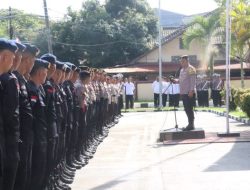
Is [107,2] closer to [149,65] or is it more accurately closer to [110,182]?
[149,65]

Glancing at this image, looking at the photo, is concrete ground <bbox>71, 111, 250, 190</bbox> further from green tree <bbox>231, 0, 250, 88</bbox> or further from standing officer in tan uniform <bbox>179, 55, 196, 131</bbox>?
green tree <bbox>231, 0, 250, 88</bbox>

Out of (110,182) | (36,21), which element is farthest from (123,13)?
(110,182)

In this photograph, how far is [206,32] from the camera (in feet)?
130

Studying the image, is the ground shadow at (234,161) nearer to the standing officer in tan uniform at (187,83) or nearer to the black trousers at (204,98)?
the standing officer in tan uniform at (187,83)

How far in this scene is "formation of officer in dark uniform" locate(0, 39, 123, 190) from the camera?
5121mm

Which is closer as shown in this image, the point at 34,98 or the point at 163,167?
the point at 34,98

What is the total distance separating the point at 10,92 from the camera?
16.8 feet

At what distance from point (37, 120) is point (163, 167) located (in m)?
4.16

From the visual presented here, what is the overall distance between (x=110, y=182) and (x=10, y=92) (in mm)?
3885

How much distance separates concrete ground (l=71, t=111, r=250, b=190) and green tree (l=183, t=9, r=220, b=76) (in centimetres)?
2573

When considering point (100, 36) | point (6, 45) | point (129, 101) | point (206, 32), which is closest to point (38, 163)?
point (6, 45)

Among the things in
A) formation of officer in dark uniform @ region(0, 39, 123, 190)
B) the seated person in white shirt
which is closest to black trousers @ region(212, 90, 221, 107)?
the seated person in white shirt

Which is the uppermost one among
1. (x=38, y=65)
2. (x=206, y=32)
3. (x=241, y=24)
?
(x=206, y=32)

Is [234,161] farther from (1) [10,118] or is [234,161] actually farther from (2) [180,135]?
(1) [10,118]
